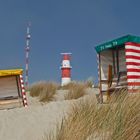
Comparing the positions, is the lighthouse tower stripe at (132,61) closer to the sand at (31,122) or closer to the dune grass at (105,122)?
the sand at (31,122)

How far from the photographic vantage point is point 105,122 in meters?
5.68

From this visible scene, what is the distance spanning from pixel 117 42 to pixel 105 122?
6.60 meters

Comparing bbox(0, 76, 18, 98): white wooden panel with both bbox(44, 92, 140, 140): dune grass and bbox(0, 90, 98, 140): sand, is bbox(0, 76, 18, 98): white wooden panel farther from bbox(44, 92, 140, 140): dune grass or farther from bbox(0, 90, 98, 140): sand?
bbox(44, 92, 140, 140): dune grass

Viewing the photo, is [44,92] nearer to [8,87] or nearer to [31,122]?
[8,87]

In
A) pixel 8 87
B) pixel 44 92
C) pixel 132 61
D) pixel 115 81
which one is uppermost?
pixel 132 61

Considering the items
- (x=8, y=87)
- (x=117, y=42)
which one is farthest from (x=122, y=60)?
(x=8, y=87)

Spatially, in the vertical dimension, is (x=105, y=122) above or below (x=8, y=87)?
below

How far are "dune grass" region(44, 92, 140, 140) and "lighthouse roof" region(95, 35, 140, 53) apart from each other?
5375mm

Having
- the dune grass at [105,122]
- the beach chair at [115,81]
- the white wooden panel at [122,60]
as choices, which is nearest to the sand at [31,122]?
the dune grass at [105,122]

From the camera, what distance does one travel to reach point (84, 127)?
213 inches

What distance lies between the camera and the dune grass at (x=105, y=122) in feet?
Result: 17.4

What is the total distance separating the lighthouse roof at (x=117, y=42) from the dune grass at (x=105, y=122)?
17.6ft

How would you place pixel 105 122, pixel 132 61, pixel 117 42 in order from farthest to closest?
pixel 117 42 → pixel 132 61 → pixel 105 122

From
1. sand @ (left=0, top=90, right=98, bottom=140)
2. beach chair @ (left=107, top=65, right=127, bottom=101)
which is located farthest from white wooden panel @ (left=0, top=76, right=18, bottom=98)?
sand @ (left=0, top=90, right=98, bottom=140)
